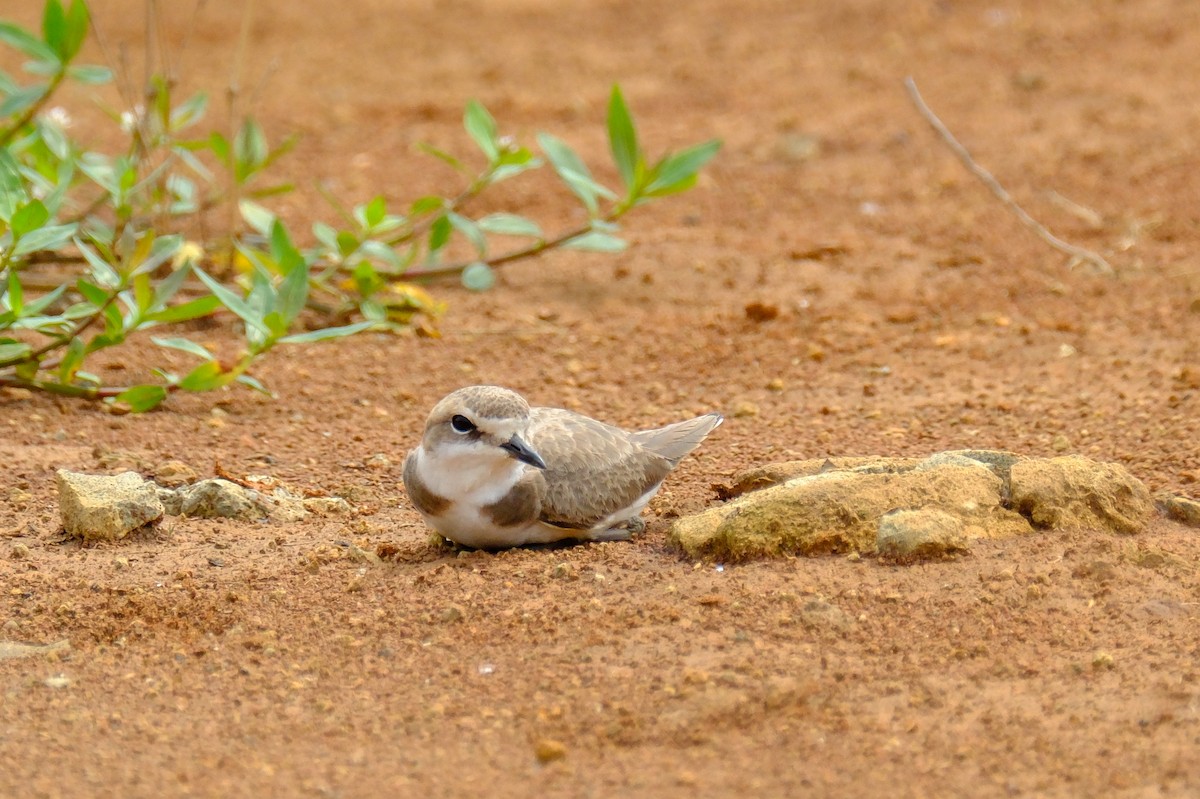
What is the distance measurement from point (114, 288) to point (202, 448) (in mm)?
649

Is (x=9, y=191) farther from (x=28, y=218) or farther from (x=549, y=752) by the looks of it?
(x=549, y=752)

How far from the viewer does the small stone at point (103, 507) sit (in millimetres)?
4328

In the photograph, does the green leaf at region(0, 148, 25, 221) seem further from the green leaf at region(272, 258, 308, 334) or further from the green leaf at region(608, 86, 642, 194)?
the green leaf at region(608, 86, 642, 194)

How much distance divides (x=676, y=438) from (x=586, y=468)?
51 cm

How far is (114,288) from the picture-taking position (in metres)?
4.92

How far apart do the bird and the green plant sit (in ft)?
3.28

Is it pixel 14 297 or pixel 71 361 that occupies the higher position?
pixel 14 297

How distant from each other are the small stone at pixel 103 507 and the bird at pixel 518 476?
2.68 ft

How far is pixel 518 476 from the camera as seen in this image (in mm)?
4164

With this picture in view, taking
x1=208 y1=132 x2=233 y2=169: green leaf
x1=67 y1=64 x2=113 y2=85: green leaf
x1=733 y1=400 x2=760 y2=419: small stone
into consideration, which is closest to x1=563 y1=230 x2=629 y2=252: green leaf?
x1=733 y1=400 x2=760 y2=419: small stone

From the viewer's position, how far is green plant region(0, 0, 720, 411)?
495cm

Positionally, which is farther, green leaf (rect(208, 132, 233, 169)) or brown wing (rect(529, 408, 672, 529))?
green leaf (rect(208, 132, 233, 169))

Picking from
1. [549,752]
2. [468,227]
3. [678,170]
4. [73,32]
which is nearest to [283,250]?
[468,227]

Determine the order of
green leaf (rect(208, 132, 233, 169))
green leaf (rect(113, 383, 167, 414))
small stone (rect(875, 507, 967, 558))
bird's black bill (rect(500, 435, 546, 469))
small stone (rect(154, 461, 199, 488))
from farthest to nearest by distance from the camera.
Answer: green leaf (rect(208, 132, 233, 169)), green leaf (rect(113, 383, 167, 414)), small stone (rect(154, 461, 199, 488)), bird's black bill (rect(500, 435, 546, 469)), small stone (rect(875, 507, 967, 558))
